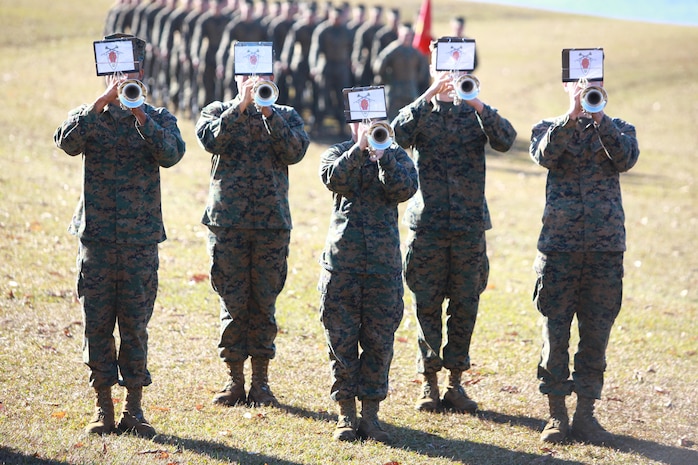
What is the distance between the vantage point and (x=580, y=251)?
271 inches

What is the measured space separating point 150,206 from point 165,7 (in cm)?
1858

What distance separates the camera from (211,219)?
283 inches

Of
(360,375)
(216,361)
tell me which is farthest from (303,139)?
(216,361)

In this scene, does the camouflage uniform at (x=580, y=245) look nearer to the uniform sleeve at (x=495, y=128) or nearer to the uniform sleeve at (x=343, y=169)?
the uniform sleeve at (x=495, y=128)

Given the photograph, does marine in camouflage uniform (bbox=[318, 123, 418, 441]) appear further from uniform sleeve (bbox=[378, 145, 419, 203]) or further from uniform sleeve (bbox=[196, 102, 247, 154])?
uniform sleeve (bbox=[196, 102, 247, 154])

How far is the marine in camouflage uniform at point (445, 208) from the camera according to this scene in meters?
7.24

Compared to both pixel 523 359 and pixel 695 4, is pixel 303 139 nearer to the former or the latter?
pixel 523 359

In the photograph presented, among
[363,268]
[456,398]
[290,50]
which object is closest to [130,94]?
[363,268]

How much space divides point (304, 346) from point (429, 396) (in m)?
1.75

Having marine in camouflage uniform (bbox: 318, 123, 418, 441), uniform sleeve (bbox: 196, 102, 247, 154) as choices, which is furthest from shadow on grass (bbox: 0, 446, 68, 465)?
uniform sleeve (bbox: 196, 102, 247, 154)

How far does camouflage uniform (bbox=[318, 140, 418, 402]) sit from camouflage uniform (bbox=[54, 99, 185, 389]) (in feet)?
3.85

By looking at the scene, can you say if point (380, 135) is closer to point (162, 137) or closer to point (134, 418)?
point (162, 137)

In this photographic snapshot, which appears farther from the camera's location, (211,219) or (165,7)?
(165,7)

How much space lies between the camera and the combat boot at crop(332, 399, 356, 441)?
22.0 feet
